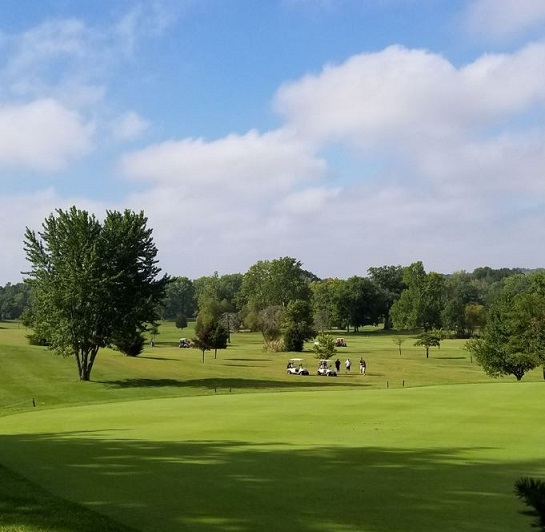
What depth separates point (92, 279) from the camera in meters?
44.6

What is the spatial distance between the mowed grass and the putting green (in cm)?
3

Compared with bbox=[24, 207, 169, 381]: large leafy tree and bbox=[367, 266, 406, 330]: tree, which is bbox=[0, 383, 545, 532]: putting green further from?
bbox=[367, 266, 406, 330]: tree

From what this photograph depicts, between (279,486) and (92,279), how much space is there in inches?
1442

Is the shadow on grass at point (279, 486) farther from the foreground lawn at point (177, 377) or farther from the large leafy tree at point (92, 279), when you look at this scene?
the large leafy tree at point (92, 279)

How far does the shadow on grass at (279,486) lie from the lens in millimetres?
8305

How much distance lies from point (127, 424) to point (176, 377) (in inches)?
1360

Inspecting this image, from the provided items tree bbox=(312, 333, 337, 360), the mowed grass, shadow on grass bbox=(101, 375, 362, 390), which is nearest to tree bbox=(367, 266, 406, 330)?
tree bbox=(312, 333, 337, 360)

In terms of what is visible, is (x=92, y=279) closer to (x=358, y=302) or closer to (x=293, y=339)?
(x=293, y=339)

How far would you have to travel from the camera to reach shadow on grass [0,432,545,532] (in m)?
8.30

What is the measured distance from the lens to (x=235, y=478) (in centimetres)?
1085

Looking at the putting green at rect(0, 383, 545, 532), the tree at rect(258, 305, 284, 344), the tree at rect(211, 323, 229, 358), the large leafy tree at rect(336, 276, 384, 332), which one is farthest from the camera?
the large leafy tree at rect(336, 276, 384, 332)

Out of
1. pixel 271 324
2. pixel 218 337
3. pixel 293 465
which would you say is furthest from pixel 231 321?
pixel 293 465

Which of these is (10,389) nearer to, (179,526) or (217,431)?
(217,431)

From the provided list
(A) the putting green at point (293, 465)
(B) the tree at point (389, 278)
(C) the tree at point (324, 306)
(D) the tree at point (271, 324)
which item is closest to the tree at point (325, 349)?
(D) the tree at point (271, 324)
